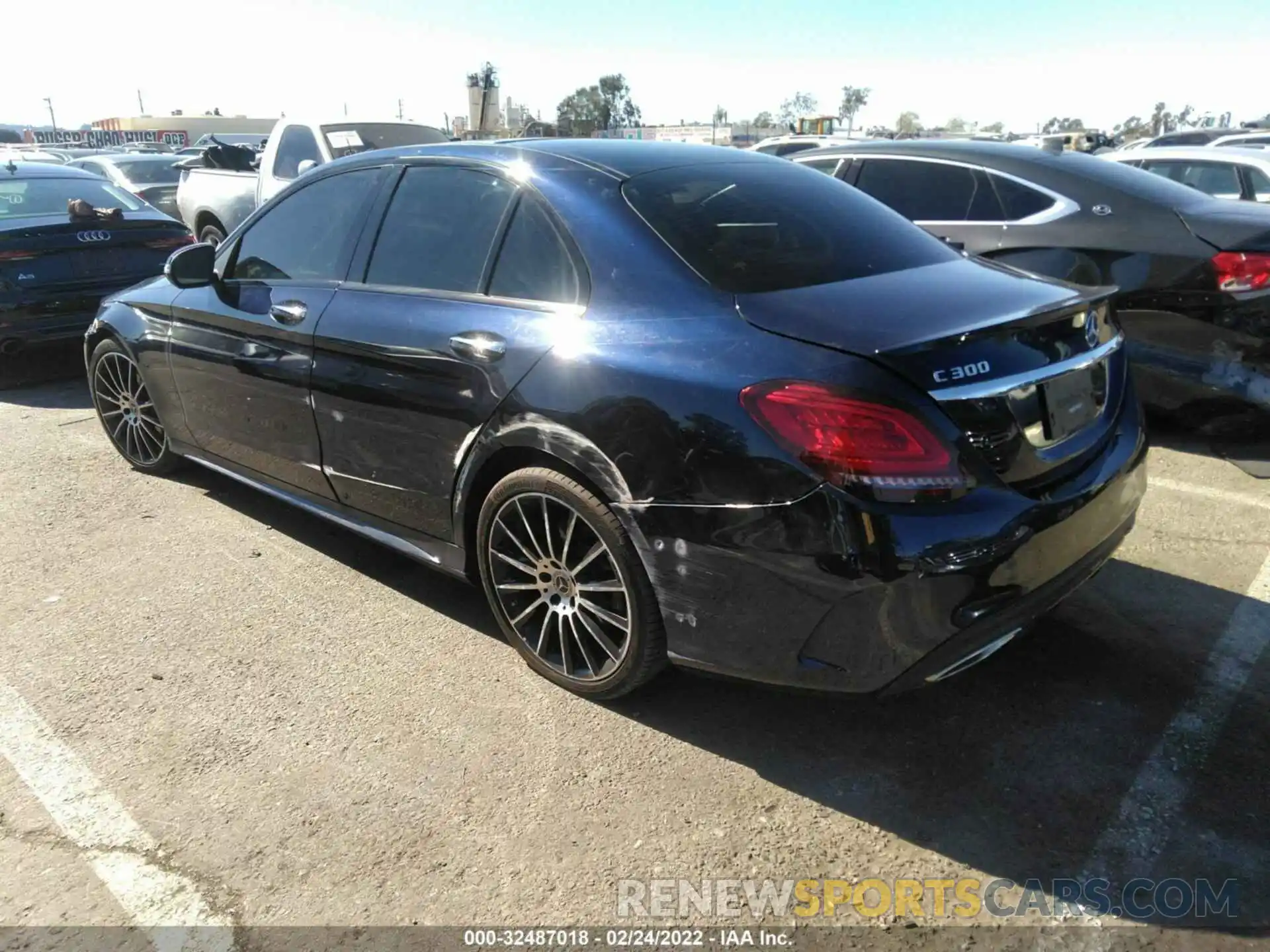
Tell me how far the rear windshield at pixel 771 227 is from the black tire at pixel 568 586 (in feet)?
2.56

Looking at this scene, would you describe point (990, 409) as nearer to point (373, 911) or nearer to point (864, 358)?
point (864, 358)

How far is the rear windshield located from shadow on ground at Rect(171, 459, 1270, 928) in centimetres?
121

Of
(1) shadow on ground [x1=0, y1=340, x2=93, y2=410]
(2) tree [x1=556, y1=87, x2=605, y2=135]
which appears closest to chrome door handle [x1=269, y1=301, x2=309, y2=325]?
(1) shadow on ground [x1=0, y1=340, x2=93, y2=410]

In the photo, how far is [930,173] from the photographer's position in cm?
600

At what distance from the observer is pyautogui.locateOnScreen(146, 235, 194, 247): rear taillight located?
292 inches

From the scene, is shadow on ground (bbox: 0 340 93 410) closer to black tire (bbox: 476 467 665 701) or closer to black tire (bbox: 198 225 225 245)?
black tire (bbox: 198 225 225 245)

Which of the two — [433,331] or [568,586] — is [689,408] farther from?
[433,331]

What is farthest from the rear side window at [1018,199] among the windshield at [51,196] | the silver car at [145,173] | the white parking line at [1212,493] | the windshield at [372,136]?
the silver car at [145,173]

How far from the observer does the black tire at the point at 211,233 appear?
447 inches

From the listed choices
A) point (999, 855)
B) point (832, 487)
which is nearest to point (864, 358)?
point (832, 487)

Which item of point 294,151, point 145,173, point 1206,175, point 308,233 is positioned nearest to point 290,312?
point 308,233

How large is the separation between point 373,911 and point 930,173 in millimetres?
5345

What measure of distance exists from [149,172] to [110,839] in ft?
48.6

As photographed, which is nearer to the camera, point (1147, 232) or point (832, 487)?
point (832, 487)
